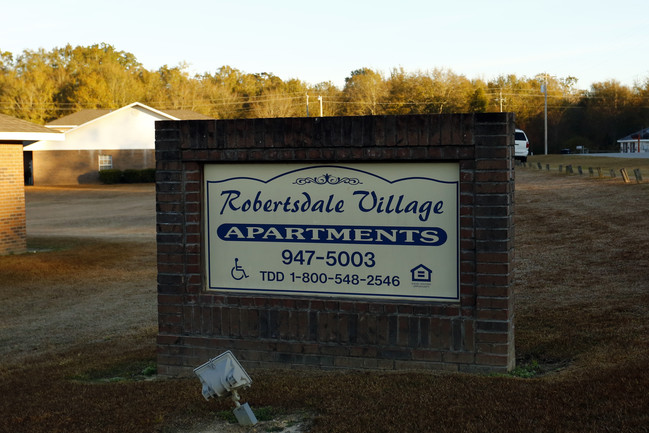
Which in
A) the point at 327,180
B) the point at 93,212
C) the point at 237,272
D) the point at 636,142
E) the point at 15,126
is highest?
the point at 636,142

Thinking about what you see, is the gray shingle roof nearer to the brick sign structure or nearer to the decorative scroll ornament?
the brick sign structure

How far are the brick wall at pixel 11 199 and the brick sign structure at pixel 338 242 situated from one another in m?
13.6

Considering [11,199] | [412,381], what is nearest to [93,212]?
[11,199]

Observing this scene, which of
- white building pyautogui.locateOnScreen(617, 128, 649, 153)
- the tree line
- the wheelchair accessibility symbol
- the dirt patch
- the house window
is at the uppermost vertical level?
the tree line

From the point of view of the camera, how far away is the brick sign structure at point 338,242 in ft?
19.0

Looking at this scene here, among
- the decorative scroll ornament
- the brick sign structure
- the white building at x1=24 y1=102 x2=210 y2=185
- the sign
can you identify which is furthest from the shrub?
the decorative scroll ornament

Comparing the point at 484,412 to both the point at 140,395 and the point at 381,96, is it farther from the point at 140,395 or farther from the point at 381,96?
the point at 381,96

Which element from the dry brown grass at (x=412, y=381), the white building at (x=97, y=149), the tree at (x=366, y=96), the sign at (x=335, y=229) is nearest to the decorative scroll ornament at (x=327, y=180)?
the sign at (x=335, y=229)

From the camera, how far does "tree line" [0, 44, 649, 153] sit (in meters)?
80.8

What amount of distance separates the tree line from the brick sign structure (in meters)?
63.6

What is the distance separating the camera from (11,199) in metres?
18.9

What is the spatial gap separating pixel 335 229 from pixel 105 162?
51.2 meters

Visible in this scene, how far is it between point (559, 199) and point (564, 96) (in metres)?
69.5

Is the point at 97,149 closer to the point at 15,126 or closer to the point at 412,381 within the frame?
the point at 15,126
